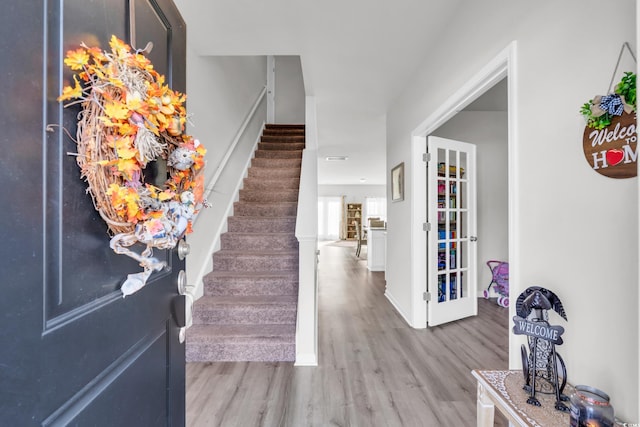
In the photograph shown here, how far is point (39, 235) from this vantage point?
49 cm

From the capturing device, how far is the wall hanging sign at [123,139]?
1.90 ft

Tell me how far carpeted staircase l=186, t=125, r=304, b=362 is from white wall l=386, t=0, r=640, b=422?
66.6 inches

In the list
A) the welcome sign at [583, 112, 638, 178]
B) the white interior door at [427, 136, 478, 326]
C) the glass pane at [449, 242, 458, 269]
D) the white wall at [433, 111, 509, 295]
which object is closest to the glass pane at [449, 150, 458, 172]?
the white interior door at [427, 136, 478, 326]

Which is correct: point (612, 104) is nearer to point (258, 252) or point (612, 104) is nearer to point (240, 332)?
point (240, 332)

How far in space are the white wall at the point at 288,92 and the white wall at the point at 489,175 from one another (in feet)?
10.9

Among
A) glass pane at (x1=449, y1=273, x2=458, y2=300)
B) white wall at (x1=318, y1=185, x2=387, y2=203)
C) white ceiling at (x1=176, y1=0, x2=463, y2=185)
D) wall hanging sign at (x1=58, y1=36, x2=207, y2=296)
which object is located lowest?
glass pane at (x1=449, y1=273, x2=458, y2=300)

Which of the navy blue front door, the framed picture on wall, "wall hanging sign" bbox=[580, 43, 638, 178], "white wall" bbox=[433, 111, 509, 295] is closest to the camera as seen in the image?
the navy blue front door

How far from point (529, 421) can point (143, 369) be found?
115 cm

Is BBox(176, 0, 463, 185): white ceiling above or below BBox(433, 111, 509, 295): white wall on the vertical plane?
above

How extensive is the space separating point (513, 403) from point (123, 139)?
4.51 feet

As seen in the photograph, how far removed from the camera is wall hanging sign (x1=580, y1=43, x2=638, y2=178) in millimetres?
897

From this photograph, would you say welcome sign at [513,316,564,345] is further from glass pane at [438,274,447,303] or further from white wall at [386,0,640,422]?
glass pane at [438,274,447,303]

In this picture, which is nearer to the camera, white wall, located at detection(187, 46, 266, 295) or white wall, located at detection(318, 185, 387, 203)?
white wall, located at detection(187, 46, 266, 295)

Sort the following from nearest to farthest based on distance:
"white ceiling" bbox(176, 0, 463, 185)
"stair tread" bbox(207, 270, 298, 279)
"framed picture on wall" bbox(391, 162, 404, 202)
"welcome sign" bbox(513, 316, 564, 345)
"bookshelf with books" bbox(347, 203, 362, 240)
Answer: "welcome sign" bbox(513, 316, 564, 345), "white ceiling" bbox(176, 0, 463, 185), "stair tread" bbox(207, 270, 298, 279), "framed picture on wall" bbox(391, 162, 404, 202), "bookshelf with books" bbox(347, 203, 362, 240)
